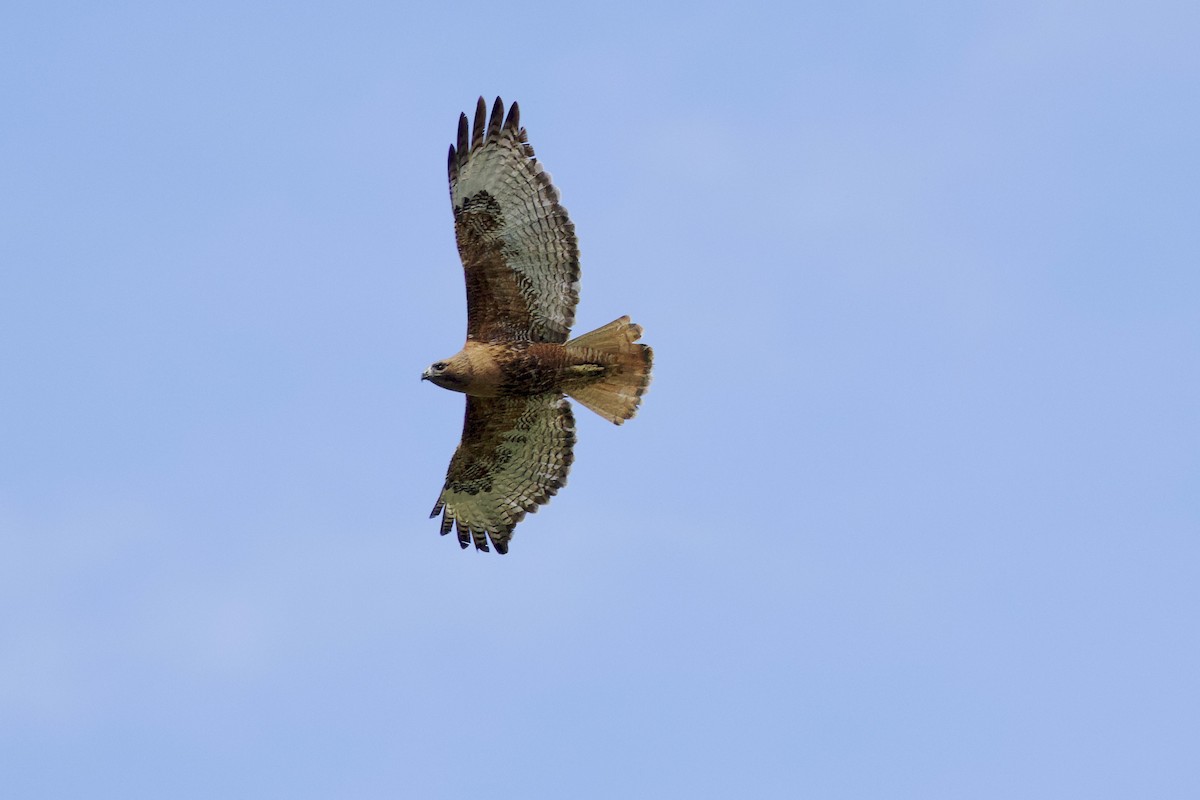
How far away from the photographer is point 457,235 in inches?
701

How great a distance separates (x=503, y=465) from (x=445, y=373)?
2.01m

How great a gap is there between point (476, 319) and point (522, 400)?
1.02 meters

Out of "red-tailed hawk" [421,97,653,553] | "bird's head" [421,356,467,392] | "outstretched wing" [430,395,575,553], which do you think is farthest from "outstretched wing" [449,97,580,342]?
"outstretched wing" [430,395,575,553]

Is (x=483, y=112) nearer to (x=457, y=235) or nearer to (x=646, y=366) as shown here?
(x=457, y=235)

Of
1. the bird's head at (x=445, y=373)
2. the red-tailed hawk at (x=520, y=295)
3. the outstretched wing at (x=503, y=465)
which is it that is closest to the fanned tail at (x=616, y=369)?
the red-tailed hawk at (x=520, y=295)

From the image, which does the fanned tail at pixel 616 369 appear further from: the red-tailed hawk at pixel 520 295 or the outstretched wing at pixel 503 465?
the outstretched wing at pixel 503 465

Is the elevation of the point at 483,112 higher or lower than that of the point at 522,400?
higher

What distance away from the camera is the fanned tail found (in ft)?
58.6

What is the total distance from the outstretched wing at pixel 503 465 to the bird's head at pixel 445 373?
1026mm

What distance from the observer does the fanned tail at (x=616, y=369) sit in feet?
58.6

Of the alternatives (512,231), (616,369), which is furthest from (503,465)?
(512,231)

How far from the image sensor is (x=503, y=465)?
1934 centimetres

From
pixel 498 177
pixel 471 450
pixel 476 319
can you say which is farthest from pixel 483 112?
pixel 471 450

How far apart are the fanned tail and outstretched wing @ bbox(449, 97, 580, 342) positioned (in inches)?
12.8
